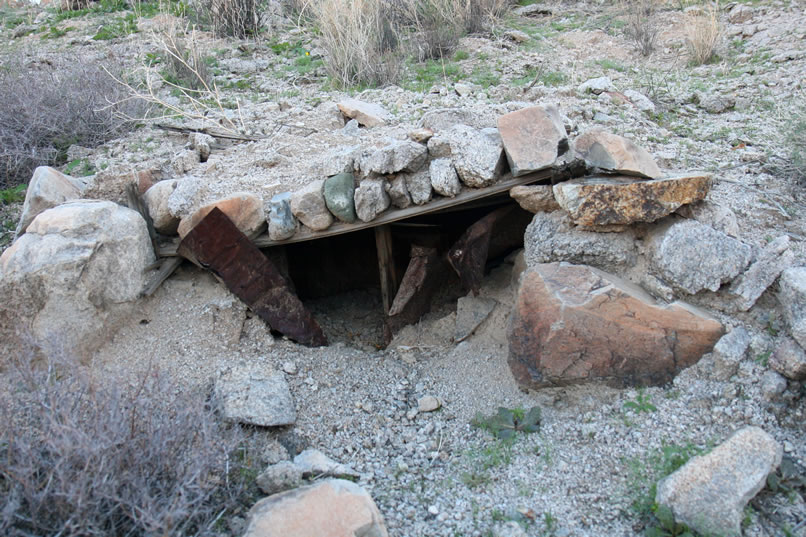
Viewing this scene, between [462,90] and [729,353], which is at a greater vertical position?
[462,90]

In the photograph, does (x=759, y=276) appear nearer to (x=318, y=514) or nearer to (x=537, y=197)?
(x=537, y=197)

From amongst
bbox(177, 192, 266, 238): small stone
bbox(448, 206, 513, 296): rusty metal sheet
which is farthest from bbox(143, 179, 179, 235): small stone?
bbox(448, 206, 513, 296): rusty metal sheet

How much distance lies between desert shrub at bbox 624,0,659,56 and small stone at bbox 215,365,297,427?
18.9ft

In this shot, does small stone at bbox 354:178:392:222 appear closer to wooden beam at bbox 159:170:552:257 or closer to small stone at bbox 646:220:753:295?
wooden beam at bbox 159:170:552:257

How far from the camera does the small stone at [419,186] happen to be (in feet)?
11.3

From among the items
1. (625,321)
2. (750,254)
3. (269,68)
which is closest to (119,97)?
(269,68)

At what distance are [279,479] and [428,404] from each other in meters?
0.99

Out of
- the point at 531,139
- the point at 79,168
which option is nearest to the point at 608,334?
the point at 531,139

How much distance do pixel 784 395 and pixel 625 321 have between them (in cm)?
68

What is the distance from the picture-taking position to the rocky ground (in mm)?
2523

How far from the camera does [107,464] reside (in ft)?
6.85

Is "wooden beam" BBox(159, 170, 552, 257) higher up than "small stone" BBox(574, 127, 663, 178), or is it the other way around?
"small stone" BBox(574, 127, 663, 178)

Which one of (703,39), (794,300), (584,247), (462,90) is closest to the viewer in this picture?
(794,300)

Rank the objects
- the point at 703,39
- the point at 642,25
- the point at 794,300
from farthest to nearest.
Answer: the point at 642,25
the point at 703,39
the point at 794,300
